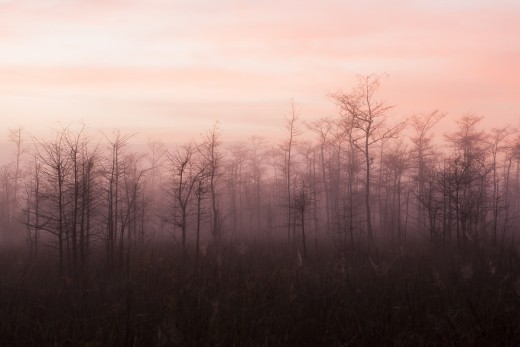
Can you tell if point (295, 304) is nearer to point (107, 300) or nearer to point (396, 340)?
point (396, 340)

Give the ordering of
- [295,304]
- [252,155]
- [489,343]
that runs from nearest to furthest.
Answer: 1. [489,343]
2. [295,304]
3. [252,155]

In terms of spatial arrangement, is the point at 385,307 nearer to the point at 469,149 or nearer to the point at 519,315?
the point at 519,315

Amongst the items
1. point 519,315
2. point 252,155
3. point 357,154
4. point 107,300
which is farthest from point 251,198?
point 519,315

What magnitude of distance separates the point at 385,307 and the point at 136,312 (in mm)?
4052

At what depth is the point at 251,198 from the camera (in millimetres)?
55875

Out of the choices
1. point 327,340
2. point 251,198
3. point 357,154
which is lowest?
point 327,340

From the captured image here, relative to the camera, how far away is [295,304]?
748 cm

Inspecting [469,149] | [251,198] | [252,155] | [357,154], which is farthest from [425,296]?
[252,155]

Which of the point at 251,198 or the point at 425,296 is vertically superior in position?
the point at 251,198

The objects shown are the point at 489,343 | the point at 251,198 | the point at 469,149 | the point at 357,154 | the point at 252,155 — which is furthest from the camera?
the point at 252,155

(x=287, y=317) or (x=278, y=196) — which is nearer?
(x=287, y=317)

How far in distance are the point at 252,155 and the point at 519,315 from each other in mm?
55736

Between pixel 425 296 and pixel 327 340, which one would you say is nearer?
pixel 327 340

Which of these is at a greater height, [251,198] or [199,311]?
[251,198]
